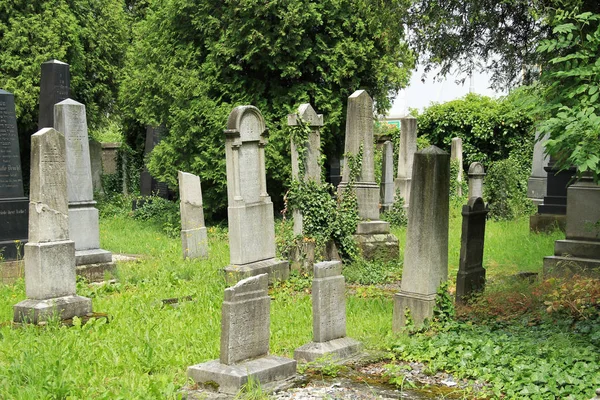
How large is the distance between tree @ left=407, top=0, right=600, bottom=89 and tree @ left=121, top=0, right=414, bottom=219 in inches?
296

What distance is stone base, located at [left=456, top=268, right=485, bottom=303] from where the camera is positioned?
801cm

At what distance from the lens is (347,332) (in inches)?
305

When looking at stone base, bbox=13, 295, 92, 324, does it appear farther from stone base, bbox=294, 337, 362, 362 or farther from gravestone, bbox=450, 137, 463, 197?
gravestone, bbox=450, 137, 463, 197

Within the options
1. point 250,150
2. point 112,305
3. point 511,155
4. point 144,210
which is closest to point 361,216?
point 250,150

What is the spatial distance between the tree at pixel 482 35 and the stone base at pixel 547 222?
413 centimetres

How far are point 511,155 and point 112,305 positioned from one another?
16.9 m

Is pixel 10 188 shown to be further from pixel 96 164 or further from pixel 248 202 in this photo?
pixel 96 164

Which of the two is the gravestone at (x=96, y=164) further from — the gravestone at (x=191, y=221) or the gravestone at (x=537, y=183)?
the gravestone at (x=537, y=183)

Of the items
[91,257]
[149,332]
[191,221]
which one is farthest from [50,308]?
[191,221]

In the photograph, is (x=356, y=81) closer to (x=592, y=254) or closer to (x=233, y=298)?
(x=592, y=254)

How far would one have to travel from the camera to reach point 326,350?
666cm

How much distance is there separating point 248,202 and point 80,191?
2626 millimetres

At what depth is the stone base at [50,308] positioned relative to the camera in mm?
8195

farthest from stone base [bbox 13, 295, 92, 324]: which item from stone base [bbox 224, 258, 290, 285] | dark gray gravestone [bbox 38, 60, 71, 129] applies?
dark gray gravestone [bbox 38, 60, 71, 129]
